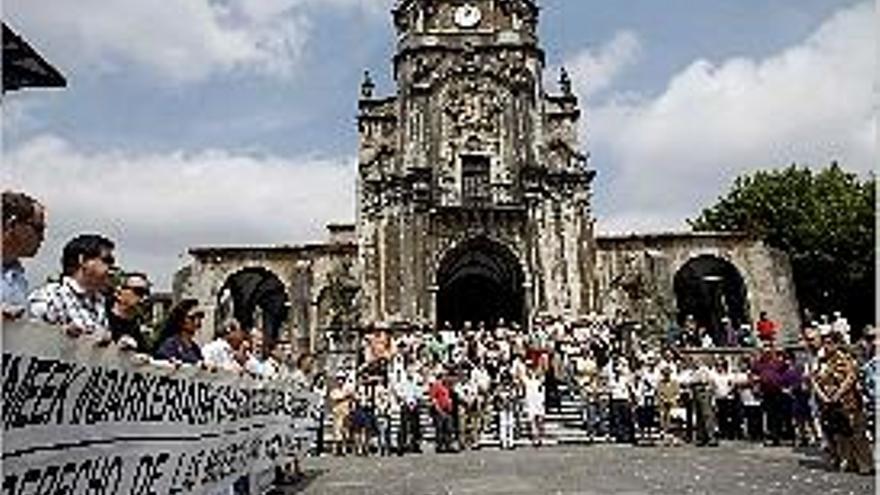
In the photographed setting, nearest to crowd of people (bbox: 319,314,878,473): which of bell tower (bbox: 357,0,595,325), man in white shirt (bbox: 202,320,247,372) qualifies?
man in white shirt (bbox: 202,320,247,372)

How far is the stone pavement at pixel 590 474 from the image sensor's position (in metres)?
10.5

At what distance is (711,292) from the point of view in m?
43.9

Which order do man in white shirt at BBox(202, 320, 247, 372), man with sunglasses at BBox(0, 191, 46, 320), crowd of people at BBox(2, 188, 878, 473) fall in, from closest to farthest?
man with sunglasses at BBox(0, 191, 46, 320) → man in white shirt at BBox(202, 320, 247, 372) → crowd of people at BBox(2, 188, 878, 473)

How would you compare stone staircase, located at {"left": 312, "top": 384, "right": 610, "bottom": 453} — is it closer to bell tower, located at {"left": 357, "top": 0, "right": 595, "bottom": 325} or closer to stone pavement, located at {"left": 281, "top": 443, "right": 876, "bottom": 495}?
stone pavement, located at {"left": 281, "top": 443, "right": 876, "bottom": 495}

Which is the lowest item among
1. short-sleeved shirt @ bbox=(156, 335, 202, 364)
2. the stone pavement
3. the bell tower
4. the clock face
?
the stone pavement

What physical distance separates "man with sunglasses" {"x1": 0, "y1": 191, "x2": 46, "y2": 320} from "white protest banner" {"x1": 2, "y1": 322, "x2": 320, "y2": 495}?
1.36 feet

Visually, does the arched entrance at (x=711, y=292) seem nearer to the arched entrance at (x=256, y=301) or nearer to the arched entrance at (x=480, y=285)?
the arched entrance at (x=480, y=285)

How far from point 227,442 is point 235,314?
35.8 metres

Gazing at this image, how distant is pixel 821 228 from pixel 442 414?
34380 millimetres

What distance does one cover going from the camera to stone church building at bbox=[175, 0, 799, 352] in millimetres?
38656

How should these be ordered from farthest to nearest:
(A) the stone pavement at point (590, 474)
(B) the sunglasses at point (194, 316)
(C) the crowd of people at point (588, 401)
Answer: (C) the crowd of people at point (588, 401), (A) the stone pavement at point (590, 474), (B) the sunglasses at point (194, 316)

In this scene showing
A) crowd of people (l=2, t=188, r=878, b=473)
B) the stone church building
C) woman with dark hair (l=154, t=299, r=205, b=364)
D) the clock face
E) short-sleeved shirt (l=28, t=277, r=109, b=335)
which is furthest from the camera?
the clock face

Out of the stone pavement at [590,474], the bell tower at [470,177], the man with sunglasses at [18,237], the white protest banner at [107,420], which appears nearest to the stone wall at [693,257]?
the bell tower at [470,177]

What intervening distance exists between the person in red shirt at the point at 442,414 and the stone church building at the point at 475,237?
1814cm
